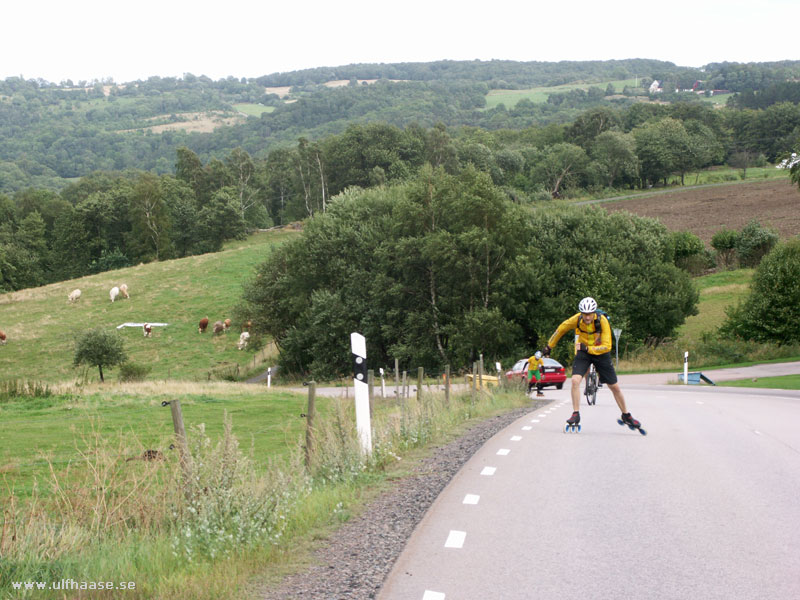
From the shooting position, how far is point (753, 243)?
7356 cm

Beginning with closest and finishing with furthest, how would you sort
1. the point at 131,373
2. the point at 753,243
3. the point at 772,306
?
the point at 131,373 < the point at 772,306 < the point at 753,243

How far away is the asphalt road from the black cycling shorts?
40.7 inches

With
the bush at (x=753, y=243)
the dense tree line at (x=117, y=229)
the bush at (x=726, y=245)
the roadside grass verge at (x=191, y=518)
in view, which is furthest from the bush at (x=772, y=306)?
the dense tree line at (x=117, y=229)

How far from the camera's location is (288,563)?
6164mm

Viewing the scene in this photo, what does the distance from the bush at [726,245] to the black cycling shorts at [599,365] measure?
68708 millimetres

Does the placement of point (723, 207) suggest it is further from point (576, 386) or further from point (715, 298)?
point (576, 386)

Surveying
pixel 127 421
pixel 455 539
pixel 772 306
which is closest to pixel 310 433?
pixel 455 539

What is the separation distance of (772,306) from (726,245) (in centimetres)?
3235

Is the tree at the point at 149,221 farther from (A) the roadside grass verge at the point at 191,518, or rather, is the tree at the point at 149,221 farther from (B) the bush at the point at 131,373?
(A) the roadside grass verge at the point at 191,518

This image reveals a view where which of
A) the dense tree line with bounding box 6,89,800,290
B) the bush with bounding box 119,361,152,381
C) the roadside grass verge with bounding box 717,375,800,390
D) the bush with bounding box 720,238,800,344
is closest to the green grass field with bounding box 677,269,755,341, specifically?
the bush with bounding box 720,238,800,344

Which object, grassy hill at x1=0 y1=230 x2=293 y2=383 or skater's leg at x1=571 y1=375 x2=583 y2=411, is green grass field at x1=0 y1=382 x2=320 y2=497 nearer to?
skater's leg at x1=571 y1=375 x2=583 y2=411

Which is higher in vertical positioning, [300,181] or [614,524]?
[614,524]

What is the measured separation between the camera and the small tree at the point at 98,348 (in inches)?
1668

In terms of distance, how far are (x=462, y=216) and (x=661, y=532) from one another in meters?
46.7
